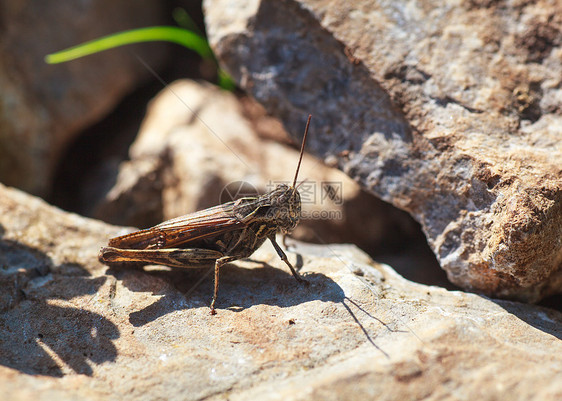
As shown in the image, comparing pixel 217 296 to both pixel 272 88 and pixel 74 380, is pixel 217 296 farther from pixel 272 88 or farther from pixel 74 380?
pixel 272 88

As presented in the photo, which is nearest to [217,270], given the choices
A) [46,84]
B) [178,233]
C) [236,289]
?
[236,289]

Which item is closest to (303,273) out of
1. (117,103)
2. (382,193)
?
(382,193)

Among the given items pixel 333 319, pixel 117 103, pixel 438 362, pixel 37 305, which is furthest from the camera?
pixel 117 103

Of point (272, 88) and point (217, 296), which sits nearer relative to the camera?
point (217, 296)

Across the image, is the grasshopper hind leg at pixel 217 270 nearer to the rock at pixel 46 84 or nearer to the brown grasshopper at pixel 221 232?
the brown grasshopper at pixel 221 232

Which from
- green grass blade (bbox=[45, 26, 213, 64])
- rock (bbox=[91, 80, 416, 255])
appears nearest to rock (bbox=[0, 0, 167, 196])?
green grass blade (bbox=[45, 26, 213, 64])

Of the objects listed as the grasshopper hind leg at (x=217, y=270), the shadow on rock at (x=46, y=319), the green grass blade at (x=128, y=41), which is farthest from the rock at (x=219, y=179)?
the shadow on rock at (x=46, y=319)
